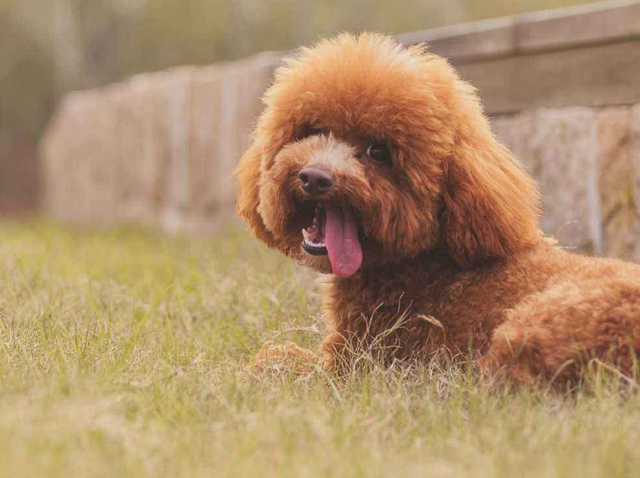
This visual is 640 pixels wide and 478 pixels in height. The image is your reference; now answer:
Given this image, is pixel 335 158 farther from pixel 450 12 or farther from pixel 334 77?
pixel 450 12

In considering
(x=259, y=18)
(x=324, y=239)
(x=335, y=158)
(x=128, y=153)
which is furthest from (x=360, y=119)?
(x=259, y=18)

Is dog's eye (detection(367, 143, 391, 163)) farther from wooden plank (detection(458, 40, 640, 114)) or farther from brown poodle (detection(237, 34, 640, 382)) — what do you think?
wooden plank (detection(458, 40, 640, 114))

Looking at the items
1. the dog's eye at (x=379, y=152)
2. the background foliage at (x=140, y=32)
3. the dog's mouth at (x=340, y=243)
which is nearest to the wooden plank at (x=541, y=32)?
the dog's eye at (x=379, y=152)

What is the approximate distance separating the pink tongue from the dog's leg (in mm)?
551

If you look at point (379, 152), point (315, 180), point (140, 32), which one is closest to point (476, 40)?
point (379, 152)

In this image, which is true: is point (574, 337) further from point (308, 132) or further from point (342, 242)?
point (308, 132)

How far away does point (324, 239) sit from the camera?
294cm

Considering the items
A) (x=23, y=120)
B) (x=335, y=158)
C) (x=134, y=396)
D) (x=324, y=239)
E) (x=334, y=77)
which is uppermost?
(x=334, y=77)

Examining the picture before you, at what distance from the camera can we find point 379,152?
290cm

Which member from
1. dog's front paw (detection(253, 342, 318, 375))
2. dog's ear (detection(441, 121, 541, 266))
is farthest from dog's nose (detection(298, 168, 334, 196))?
dog's front paw (detection(253, 342, 318, 375))

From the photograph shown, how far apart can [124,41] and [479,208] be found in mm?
18419

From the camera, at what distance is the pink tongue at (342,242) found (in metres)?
2.85

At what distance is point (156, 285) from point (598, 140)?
248 cm

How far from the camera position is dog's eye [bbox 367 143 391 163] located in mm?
2893
